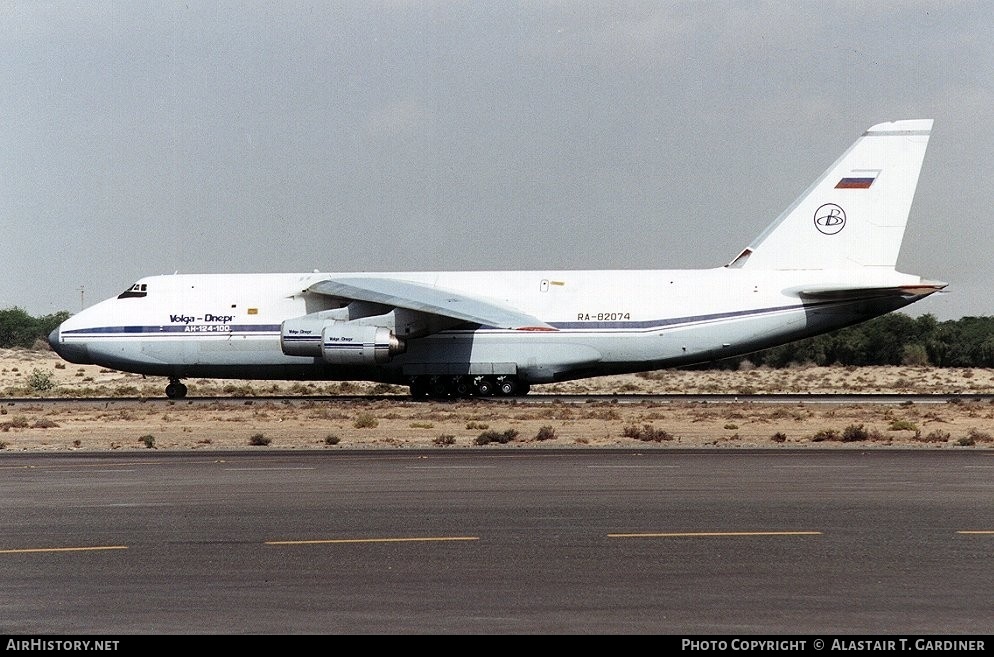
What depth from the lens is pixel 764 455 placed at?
21328 mm

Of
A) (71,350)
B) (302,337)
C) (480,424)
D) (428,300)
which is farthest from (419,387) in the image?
(71,350)

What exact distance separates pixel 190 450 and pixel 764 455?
10.8 m

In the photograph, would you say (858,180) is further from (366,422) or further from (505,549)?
(505,549)

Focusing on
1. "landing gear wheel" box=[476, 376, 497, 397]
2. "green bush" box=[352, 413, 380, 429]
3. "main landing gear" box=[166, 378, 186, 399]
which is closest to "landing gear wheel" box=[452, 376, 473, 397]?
"landing gear wheel" box=[476, 376, 497, 397]

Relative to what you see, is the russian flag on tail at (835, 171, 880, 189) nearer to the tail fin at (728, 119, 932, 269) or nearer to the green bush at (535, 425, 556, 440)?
the tail fin at (728, 119, 932, 269)

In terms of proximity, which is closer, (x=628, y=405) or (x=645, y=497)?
(x=645, y=497)

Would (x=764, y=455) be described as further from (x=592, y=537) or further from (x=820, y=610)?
(x=820, y=610)

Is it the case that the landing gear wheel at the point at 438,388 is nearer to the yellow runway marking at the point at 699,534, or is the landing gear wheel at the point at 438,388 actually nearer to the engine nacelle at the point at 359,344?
the engine nacelle at the point at 359,344

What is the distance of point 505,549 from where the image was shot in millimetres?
11773

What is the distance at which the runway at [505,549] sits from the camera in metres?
8.97

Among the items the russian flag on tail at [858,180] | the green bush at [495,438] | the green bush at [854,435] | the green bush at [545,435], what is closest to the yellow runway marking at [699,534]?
the green bush at [495,438]

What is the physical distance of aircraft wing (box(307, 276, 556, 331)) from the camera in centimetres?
3644

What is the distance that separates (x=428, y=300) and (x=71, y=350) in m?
12.7

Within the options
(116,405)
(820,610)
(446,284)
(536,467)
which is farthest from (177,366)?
(820,610)
